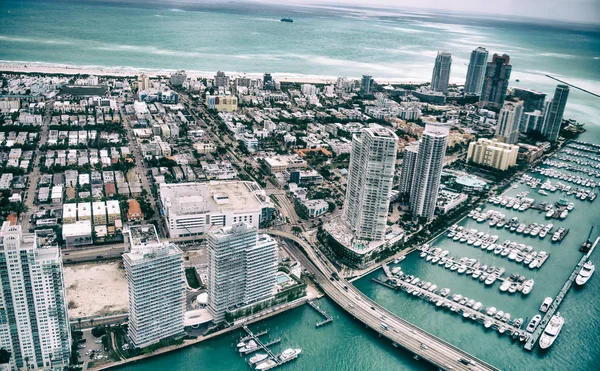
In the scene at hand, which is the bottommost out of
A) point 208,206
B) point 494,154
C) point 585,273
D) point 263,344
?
point 263,344

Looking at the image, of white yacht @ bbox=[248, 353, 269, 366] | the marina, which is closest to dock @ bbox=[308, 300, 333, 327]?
the marina

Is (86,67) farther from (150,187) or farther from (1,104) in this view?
(150,187)

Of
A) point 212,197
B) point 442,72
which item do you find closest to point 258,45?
point 442,72

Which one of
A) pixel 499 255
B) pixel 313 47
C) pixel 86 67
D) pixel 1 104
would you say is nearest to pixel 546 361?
pixel 499 255

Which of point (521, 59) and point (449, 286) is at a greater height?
point (521, 59)

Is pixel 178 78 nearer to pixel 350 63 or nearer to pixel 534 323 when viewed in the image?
pixel 350 63

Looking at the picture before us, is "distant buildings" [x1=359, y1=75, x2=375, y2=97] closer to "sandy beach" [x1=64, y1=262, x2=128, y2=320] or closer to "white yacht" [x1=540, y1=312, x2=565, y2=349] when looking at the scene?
"white yacht" [x1=540, y1=312, x2=565, y2=349]
